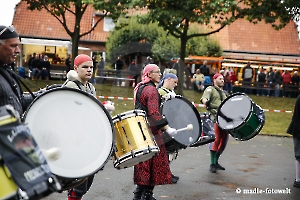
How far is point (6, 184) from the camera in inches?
115

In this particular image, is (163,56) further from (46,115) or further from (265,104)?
(46,115)

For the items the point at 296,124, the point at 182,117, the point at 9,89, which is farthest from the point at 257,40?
the point at 9,89

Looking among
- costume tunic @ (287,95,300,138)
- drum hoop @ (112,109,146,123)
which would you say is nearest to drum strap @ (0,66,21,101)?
drum hoop @ (112,109,146,123)

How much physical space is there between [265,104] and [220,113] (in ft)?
49.1

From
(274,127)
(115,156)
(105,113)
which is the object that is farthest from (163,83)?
(274,127)

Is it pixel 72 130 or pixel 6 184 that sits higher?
pixel 72 130

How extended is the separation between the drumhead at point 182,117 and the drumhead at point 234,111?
172 cm

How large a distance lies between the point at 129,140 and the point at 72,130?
1318mm

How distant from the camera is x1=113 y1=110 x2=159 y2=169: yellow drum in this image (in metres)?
5.29

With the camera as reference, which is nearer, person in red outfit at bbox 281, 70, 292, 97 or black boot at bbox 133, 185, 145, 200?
black boot at bbox 133, 185, 145, 200

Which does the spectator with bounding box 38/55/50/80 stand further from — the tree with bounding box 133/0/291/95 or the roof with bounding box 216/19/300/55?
the roof with bounding box 216/19/300/55

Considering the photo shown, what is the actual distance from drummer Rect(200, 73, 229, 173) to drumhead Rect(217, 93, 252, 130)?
0.28 metres

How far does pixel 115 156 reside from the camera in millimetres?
5316

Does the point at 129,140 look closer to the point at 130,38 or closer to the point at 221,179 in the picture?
the point at 221,179
